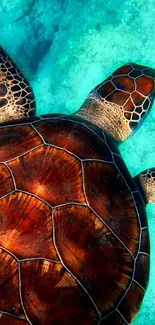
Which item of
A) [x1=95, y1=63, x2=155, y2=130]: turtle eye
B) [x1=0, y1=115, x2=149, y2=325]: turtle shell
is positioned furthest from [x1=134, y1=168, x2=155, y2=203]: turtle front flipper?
[x1=95, y1=63, x2=155, y2=130]: turtle eye

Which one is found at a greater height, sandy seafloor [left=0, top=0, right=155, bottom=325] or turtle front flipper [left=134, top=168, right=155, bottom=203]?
sandy seafloor [left=0, top=0, right=155, bottom=325]

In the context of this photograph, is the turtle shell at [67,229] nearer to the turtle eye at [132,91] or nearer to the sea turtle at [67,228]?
the sea turtle at [67,228]

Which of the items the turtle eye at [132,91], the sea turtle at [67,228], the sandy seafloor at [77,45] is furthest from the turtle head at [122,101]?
the sandy seafloor at [77,45]

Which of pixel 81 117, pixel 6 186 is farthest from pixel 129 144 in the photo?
pixel 6 186

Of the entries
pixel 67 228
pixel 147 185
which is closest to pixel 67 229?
pixel 67 228

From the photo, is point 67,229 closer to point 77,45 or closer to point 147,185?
point 147,185

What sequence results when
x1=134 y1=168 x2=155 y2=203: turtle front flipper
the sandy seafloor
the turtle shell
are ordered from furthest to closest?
1. the sandy seafloor
2. x1=134 y1=168 x2=155 y2=203: turtle front flipper
3. the turtle shell

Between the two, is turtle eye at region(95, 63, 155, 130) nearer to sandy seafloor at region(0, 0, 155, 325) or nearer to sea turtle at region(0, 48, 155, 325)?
sea turtle at region(0, 48, 155, 325)
